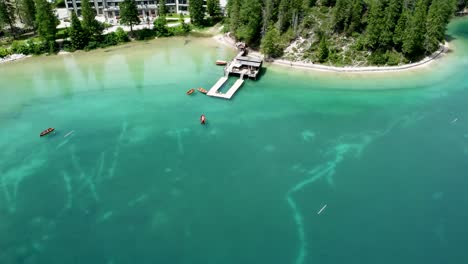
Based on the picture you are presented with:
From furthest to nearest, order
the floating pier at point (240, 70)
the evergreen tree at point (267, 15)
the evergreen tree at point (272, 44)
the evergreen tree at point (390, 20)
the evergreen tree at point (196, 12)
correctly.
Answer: the evergreen tree at point (196, 12) → the evergreen tree at point (267, 15) → the evergreen tree at point (272, 44) → the evergreen tree at point (390, 20) → the floating pier at point (240, 70)

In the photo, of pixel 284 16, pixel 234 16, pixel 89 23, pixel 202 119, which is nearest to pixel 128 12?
pixel 89 23

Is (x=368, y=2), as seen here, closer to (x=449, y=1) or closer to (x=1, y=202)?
(x=449, y=1)

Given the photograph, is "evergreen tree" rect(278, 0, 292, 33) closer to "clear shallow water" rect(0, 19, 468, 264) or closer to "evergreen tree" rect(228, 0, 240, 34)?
"evergreen tree" rect(228, 0, 240, 34)

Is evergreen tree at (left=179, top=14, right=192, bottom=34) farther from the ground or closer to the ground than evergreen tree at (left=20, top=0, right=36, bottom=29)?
closer to the ground

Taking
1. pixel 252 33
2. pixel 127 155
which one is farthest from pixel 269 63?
pixel 127 155

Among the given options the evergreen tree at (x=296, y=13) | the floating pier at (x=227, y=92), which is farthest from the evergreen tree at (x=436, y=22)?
the floating pier at (x=227, y=92)

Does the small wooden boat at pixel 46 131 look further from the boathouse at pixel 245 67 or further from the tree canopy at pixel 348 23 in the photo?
the tree canopy at pixel 348 23

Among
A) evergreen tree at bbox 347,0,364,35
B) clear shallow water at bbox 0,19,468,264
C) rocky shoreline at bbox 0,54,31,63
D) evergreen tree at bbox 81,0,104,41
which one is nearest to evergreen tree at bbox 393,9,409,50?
clear shallow water at bbox 0,19,468,264
